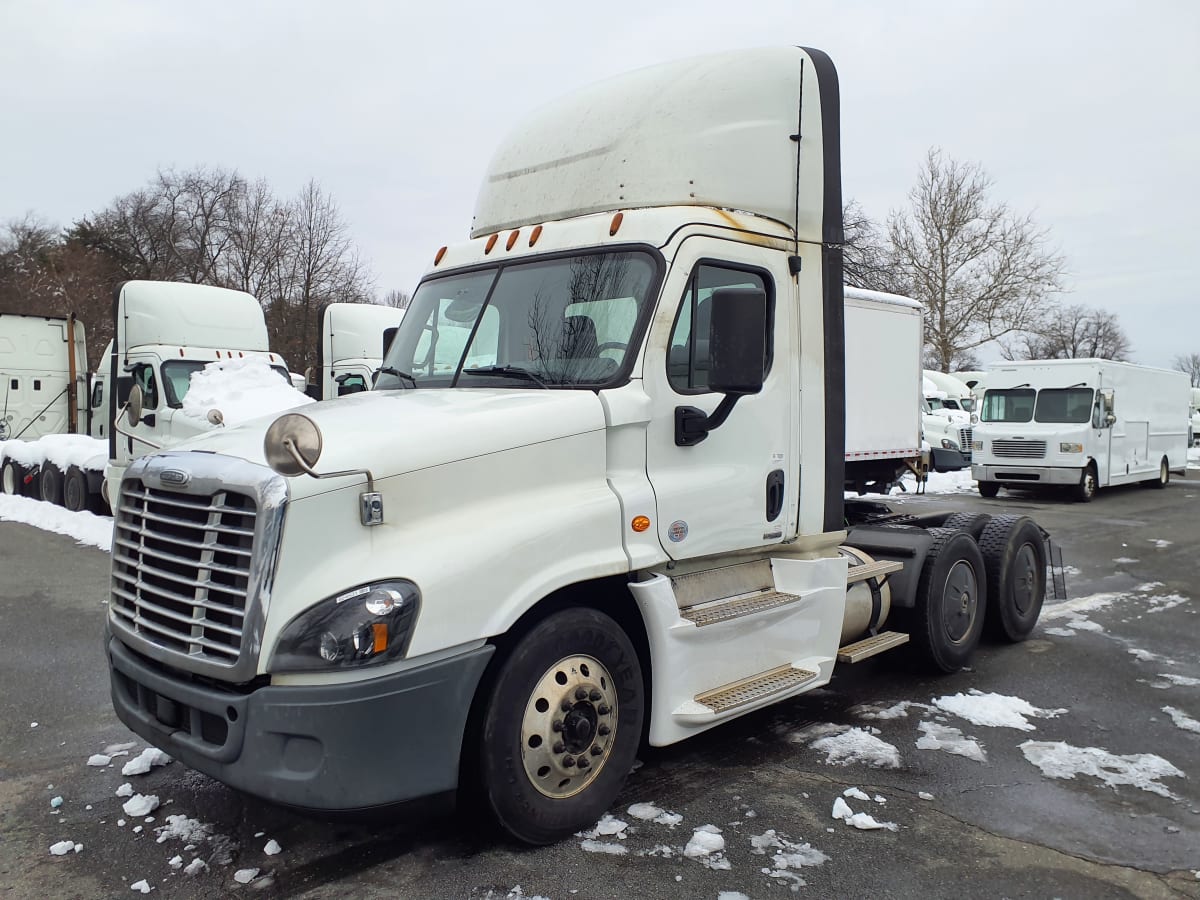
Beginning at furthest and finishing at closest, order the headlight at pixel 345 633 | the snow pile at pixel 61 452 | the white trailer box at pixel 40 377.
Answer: the white trailer box at pixel 40 377 < the snow pile at pixel 61 452 < the headlight at pixel 345 633

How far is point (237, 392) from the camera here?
484 inches

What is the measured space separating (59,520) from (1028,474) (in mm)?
18667

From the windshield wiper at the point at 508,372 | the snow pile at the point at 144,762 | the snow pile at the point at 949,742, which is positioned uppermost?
the windshield wiper at the point at 508,372

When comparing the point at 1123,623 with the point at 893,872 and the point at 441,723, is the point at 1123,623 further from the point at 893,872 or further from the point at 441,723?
the point at 441,723

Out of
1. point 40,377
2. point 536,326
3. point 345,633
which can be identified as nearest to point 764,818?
point 345,633

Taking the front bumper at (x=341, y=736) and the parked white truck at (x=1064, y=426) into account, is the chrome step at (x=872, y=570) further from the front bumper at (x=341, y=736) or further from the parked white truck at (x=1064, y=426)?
the parked white truck at (x=1064, y=426)

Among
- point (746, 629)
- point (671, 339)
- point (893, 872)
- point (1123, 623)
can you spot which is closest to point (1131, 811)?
point (893, 872)

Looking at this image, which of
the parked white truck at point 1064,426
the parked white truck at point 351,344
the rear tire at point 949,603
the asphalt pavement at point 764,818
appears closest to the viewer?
the asphalt pavement at point 764,818

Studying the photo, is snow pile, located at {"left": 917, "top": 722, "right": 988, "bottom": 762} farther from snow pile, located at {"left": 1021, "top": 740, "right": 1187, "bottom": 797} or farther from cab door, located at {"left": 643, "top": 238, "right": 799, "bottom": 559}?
cab door, located at {"left": 643, "top": 238, "right": 799, "bottom": 559}

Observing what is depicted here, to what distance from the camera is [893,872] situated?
147 inches

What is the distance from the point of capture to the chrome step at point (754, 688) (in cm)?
448

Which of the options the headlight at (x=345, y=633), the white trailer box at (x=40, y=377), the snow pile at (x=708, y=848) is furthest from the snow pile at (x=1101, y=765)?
the white trailer box at (x=40, y=377)

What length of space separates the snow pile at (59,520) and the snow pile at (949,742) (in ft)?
35.5

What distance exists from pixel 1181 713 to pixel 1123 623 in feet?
8.68
